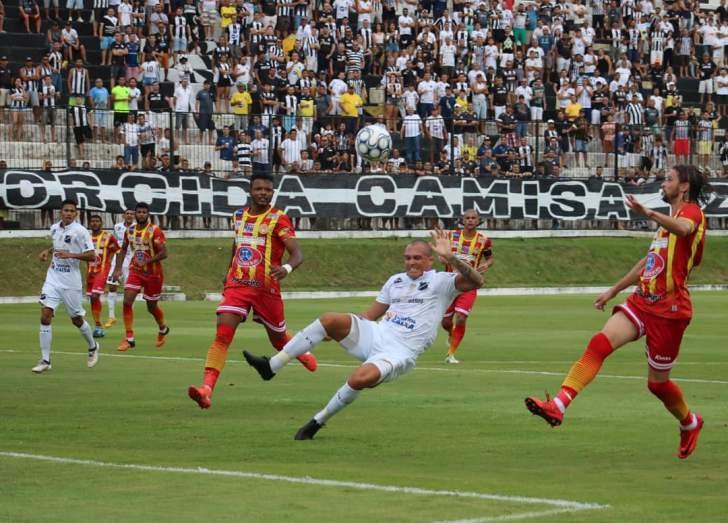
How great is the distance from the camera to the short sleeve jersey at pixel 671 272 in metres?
11.6

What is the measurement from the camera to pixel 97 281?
30.3m

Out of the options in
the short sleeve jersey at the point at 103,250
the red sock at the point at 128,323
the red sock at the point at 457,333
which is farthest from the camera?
the short sleeve jersey at the point at 103,250

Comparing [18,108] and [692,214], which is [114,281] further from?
[692,214]

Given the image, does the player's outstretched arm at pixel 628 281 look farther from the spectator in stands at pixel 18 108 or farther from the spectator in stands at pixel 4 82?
the spectator in stands at pixel 4 82

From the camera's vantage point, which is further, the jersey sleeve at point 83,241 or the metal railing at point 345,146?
the metal railing at point 345,146

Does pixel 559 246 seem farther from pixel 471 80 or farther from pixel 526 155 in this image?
pixel 471 80

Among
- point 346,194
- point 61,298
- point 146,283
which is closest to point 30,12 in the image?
point 346,194

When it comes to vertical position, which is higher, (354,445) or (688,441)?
(688,441)

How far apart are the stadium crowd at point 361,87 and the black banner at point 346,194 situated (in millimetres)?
495

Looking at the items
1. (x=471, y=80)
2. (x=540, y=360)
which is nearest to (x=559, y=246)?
(x=471, y=80)

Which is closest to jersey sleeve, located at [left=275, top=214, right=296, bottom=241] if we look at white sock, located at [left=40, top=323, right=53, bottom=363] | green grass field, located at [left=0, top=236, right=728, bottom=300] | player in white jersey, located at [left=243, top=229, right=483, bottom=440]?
player in white jersey, located at [left=243, top=229, right=483, bottom=440]

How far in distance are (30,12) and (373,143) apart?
10684 millimetres

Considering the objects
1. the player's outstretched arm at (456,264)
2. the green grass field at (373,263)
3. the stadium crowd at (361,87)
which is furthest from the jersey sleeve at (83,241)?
the stadium crowd at (361,87)

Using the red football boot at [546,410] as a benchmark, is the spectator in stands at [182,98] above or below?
above
